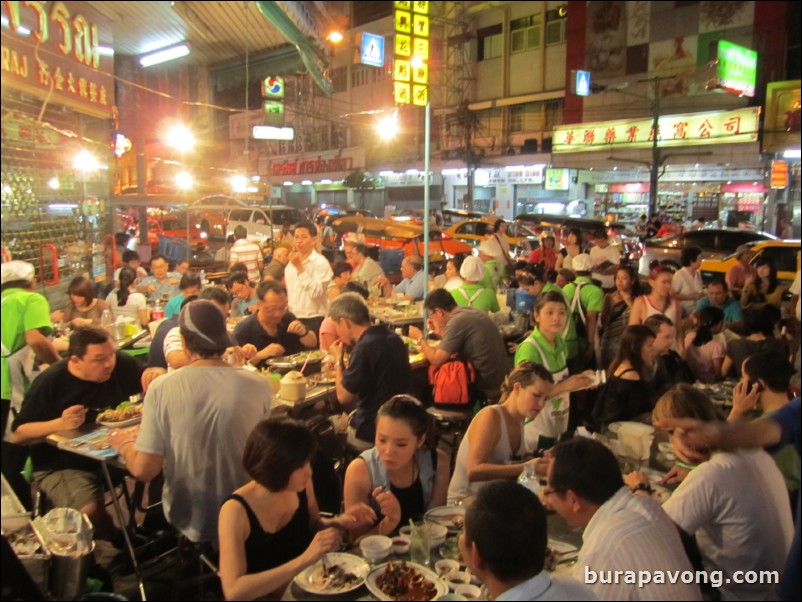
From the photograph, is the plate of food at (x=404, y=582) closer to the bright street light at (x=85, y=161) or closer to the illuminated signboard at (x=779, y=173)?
the bright street light at (x=85, y=161)

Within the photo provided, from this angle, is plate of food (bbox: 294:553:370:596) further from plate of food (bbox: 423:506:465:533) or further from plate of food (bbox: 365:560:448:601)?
plate of food (bbox: 423:506:465:533)

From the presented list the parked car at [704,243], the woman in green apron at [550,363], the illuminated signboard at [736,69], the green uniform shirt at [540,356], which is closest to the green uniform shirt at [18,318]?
the woman in green apron at [550,363]

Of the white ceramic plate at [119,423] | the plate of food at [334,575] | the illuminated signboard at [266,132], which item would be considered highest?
the illuminated signboard at [266,132]

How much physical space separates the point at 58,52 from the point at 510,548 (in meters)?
1.92

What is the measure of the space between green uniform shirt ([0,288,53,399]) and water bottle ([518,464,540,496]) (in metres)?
2.58

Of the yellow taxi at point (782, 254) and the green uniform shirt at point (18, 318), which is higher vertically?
the green uniform shirt at point (18, 318)

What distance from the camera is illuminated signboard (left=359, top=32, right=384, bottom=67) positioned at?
10.4 metres

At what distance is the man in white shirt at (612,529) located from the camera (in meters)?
2.22

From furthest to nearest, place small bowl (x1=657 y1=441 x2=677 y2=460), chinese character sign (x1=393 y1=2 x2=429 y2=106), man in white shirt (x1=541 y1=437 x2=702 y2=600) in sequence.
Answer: chinese character sign (x1=393 y1=2 x2=429 y2=106) → small bowl (x1=657 y1=441 x2=677 y2=460) → man in white shirt (x1=541 y1=437 x2=702 y2=600)

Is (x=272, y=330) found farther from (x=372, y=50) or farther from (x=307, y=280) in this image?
(x=372, y=50)

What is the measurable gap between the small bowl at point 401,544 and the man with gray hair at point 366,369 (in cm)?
165

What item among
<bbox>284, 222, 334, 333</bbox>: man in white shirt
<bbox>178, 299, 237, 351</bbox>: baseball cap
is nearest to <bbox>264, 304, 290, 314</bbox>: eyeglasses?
<bbox>284, 222, 334, 333</bbox>: man in white shirt

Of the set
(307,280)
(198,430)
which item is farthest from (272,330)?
(198,430)

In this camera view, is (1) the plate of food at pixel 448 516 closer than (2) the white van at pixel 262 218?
Yes
